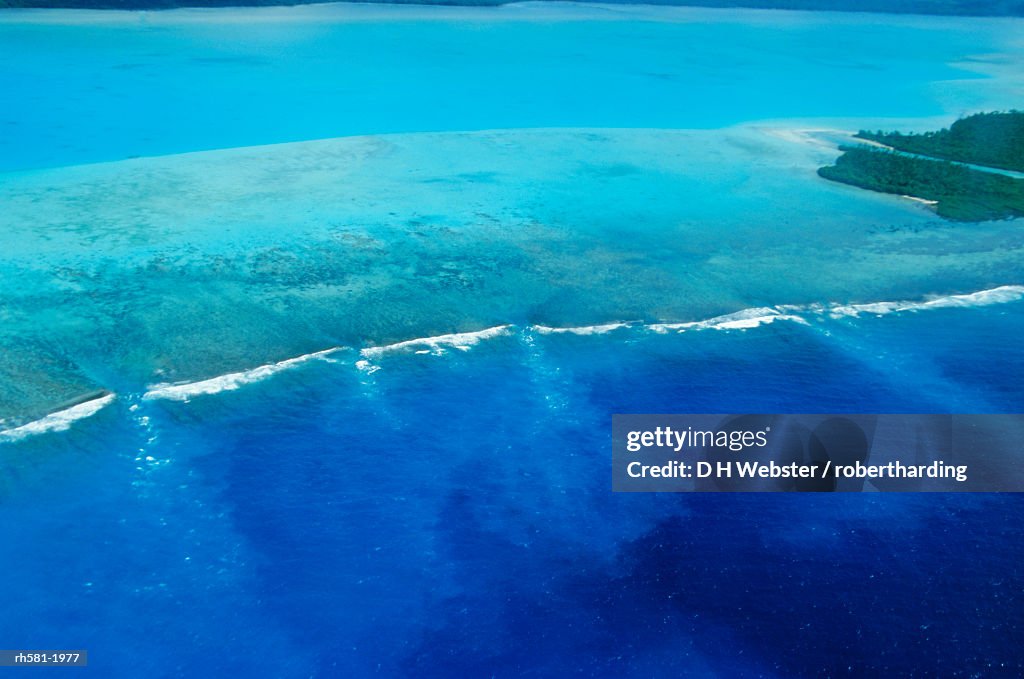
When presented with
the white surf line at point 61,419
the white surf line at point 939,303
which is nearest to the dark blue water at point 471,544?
the white surf line at point 61,419

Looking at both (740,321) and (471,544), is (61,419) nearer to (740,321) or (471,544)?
(471,544)

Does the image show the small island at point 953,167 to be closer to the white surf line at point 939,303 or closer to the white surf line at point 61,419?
the white surf line at point 939,303

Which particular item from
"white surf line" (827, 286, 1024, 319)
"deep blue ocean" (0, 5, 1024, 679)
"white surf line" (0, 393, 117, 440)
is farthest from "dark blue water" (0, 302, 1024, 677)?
"white surf line" (827, 286, 1024, 319)

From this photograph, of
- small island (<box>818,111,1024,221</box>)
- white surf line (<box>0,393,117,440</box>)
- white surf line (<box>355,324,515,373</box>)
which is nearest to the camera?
white surf line (<box>0,393,117,440</box>)

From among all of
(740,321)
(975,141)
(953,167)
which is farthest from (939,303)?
(975,141)

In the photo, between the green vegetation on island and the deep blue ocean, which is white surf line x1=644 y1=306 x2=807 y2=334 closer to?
the deep blue ocean
